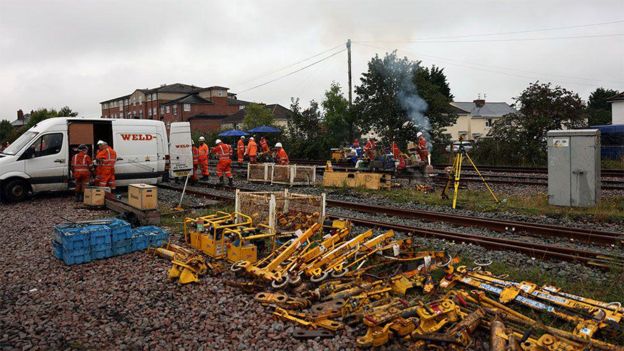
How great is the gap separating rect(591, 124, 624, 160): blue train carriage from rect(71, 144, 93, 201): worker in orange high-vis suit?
70.5 feet

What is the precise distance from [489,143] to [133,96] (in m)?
69.1

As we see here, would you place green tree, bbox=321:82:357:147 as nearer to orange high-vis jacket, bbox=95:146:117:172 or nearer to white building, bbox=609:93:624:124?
orange high-vis jacket, bbox=95:146:117:172

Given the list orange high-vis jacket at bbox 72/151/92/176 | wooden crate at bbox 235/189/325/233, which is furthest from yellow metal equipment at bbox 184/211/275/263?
orange high-vis jacket at bbox 72/151/92/176

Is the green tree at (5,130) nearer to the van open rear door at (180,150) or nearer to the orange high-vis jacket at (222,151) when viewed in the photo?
the van open rear door at (180,150)

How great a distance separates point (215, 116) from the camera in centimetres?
6819

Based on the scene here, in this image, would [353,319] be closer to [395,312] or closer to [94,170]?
[395,312]

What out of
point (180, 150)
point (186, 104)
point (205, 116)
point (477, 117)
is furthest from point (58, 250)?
point (186, 104)

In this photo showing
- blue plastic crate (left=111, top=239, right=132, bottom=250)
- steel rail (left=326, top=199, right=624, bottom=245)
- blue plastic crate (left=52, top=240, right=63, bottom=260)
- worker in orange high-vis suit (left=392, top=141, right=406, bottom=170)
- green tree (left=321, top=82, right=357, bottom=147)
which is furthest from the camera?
green tree (left=321, top=82, right=357, bottom=147)

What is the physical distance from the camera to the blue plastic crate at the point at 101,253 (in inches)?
287

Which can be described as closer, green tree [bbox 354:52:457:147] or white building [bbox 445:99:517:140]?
green tree [bbox 354:52:457:147]

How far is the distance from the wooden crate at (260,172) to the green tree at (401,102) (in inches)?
417

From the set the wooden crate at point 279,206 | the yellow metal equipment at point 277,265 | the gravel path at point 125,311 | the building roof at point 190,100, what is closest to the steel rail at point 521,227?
the wooden crate at point 279,206

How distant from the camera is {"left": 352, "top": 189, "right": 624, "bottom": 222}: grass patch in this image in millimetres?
10383

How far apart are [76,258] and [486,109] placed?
2496 inches
